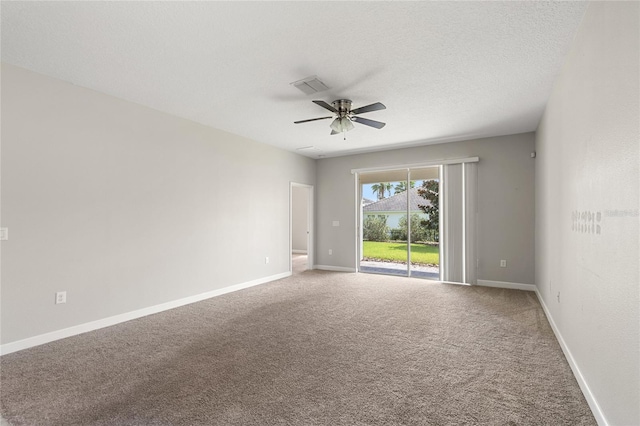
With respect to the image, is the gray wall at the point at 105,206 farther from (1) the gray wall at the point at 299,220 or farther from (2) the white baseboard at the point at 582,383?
(1) the gray wall at the point at 299,220

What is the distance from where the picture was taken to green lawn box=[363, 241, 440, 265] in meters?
6.32

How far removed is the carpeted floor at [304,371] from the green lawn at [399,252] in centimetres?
233

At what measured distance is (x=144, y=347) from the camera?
2920 mm

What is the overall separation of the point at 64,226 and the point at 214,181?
81.7 inches

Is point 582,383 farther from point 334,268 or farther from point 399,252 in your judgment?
point 334,268

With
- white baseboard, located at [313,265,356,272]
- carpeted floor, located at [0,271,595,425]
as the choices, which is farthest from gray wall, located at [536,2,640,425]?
white baseboard, located at [313,265,356,272]

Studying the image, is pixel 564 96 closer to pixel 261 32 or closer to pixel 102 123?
pixel 261 32

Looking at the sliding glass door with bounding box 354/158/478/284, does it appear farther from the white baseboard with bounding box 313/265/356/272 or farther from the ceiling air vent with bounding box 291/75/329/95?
the ceiling air vent with bounding box 291/75/329/95

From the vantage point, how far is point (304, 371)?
244cm

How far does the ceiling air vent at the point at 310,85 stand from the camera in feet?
10.1

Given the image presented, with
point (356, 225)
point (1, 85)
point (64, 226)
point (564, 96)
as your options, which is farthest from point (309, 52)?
point (356, 225)

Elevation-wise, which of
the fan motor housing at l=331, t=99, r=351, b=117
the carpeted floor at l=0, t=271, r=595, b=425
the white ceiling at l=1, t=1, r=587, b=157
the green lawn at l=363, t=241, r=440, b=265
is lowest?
the carpeted floor at l=0, t=271, r=595, b=425

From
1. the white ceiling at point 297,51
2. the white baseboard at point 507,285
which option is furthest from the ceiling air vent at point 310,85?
the white baseboard at point 507,285

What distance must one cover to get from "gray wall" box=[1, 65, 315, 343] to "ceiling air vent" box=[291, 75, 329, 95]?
85.4 inches
